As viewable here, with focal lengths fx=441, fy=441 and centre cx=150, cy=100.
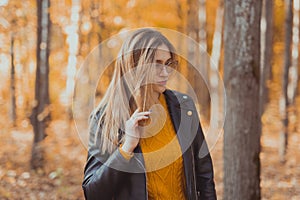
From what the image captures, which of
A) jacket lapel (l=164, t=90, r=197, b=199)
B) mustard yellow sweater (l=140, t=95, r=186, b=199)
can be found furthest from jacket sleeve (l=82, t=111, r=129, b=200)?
jacket lapel (l=164, t=90, r=197, b=199)

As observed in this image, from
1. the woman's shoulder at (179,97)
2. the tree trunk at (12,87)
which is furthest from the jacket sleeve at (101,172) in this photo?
the tree trunk at (12,87)

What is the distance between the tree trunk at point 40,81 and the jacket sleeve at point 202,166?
798cm

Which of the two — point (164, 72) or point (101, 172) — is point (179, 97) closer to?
point (164, 72)

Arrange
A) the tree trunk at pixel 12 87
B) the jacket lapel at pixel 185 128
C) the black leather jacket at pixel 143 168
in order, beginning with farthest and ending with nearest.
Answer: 1. the tree trunk at pixel 12 87
2. the jacket lapel at pixel 185 128
3. the black leather jacket at pixel 143 168

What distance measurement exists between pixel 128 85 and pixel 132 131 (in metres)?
0.22

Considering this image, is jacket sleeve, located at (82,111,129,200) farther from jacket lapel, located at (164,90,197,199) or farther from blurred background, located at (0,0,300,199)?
blurred background, located at (0,0,300,199)

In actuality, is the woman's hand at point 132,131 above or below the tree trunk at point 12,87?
above

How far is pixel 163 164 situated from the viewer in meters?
2.15

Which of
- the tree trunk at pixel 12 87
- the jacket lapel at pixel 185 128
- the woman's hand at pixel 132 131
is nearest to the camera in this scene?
the woman's hand at pixel 132 131

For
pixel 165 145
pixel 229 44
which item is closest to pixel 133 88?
pixel 165 145

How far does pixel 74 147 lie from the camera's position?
42.1 feet

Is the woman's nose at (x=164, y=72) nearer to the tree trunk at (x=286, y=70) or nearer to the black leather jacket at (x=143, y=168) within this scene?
the black leather jacket at (x=143, y=168)

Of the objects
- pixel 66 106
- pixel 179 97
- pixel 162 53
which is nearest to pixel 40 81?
pixel 66 106

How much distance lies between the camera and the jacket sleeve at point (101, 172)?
80.0 inches
